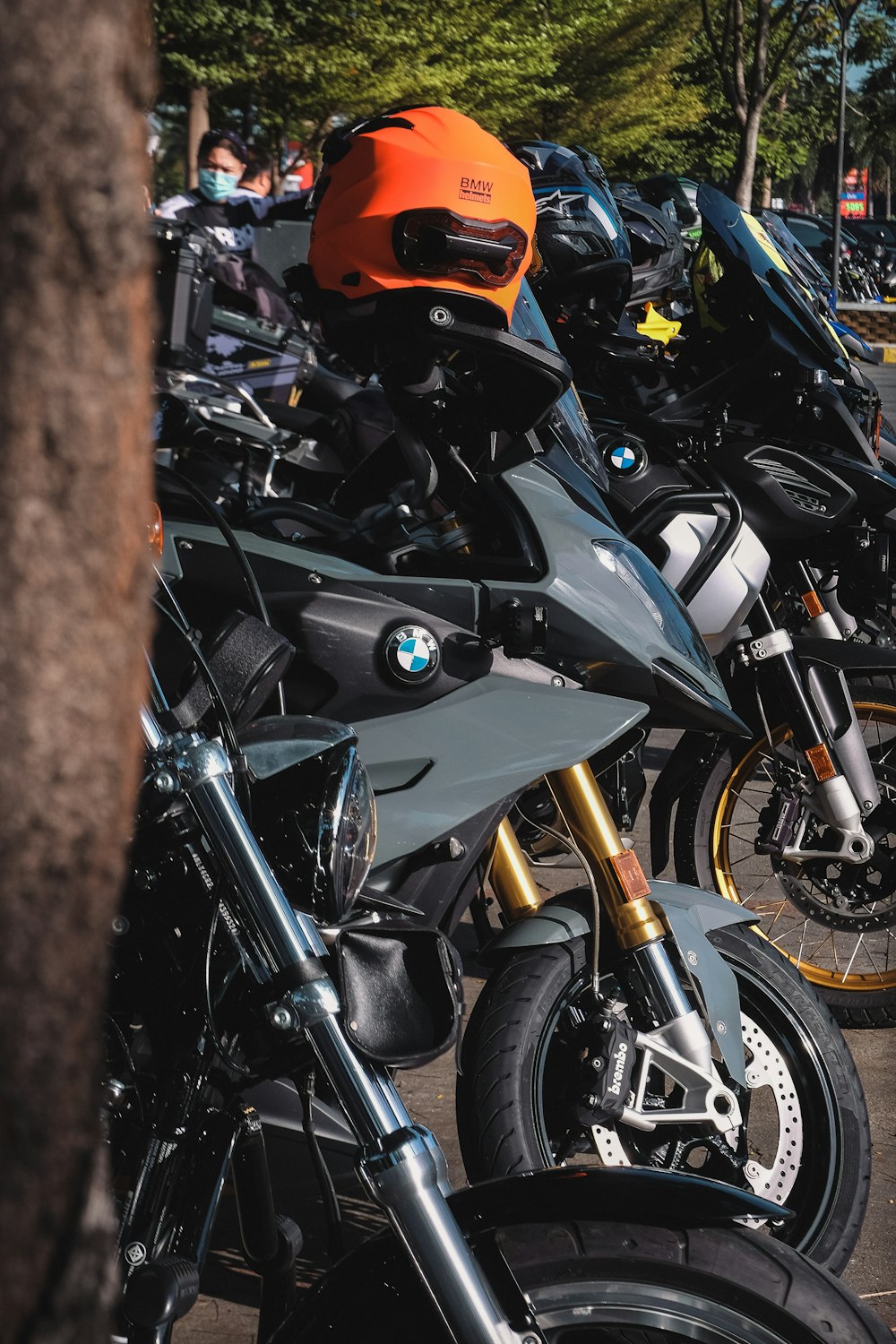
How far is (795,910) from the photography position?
A: 4.22 metres

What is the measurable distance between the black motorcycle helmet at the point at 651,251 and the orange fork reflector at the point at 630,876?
134 inches

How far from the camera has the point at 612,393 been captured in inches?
199

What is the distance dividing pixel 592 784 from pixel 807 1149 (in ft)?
2.44

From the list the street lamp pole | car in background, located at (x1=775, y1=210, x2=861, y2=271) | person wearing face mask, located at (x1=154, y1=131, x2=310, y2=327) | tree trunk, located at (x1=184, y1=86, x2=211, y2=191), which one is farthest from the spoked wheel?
car in background, located at (x1=775, y1=210, x2=861, y2=271)

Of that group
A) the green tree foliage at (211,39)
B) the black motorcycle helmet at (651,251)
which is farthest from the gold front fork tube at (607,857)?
the green tree foliage at (211,39)

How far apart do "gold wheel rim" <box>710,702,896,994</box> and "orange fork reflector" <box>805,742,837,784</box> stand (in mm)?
159

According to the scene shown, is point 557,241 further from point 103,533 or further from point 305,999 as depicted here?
point 103,533

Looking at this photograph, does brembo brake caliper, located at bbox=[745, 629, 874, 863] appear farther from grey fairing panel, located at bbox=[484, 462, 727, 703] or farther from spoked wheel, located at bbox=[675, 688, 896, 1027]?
grey fairing panel, located at bbox=[484, 462, 727, 703]

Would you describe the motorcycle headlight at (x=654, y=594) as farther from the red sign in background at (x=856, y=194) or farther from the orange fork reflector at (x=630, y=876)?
the red sign in background at (x=856, y=194)

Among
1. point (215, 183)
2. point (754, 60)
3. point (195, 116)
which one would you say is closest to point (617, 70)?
point (754, 60)

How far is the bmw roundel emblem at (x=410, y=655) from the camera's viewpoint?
2.45 m

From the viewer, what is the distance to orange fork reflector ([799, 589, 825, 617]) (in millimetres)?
4387

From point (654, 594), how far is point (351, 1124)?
1.42 m

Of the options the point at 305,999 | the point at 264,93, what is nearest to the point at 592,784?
the point at 305,999
